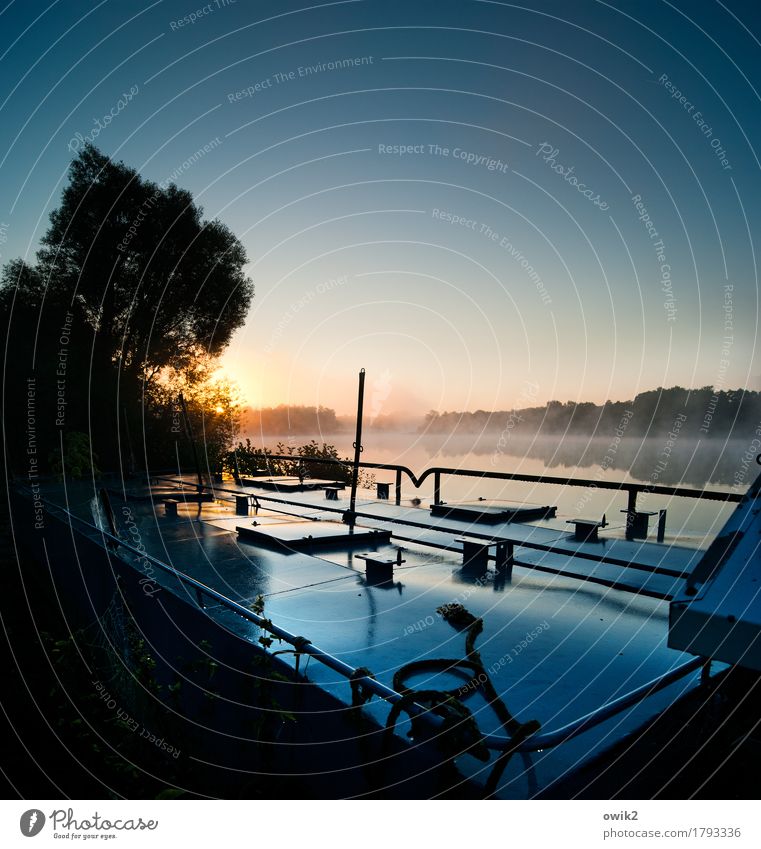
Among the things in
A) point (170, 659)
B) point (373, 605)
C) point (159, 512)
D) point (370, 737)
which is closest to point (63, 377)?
point (159, 512)

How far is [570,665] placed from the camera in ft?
12.3

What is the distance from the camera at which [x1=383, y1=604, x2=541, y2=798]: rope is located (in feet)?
7.93

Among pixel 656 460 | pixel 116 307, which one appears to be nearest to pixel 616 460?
pixel 656 460

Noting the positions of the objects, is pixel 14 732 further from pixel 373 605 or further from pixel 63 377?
pixel 63 377

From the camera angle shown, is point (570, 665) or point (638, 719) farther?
point (570, 665)

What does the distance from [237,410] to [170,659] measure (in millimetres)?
18013
